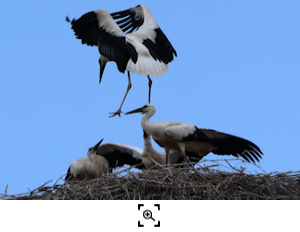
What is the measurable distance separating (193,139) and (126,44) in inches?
48.9

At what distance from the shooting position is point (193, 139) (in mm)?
5875

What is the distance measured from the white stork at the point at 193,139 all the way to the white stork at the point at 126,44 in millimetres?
450

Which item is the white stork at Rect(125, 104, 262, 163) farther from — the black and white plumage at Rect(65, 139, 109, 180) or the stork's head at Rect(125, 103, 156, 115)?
the black and white plumage at Rect(65, 139, 109, 180)

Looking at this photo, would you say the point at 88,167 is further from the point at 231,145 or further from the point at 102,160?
the point at 231,145

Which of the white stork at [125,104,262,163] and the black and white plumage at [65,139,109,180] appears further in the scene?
the black and white plumage at [65,139,109,180]

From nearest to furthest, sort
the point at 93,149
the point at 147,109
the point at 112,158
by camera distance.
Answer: the point at 147,109 < the point at 93,149 < the point at 112,158

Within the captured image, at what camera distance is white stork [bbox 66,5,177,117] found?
6.19 metres

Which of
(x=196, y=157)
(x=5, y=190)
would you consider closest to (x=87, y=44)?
(x=196, y=157)

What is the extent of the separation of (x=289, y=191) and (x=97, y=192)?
1.56 m

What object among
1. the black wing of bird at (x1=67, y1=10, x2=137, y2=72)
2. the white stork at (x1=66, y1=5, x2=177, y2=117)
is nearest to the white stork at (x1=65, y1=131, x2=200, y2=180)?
the white stork at (x1=66, y1=5, x2=177, y2=117)

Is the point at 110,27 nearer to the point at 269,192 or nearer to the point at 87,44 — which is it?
the point at 87,44

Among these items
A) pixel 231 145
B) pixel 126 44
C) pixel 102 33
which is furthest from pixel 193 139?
pixel 102 33

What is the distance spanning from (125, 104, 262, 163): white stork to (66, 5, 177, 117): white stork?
45cm

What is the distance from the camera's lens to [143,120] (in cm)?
610
